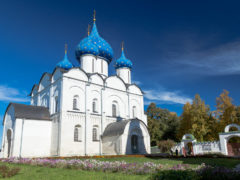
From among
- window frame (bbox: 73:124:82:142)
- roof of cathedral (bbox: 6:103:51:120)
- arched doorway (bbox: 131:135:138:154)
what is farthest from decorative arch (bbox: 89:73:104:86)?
arched doorway (bbox: 131:135:138:154)

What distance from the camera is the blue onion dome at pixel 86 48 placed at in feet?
72.3

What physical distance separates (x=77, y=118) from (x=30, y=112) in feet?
13.2

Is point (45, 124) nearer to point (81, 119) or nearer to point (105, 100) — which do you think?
point (81, 119)

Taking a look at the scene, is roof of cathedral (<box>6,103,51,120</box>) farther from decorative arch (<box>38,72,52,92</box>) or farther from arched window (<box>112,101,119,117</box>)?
arched window (<box>112,101,119,117</box>)

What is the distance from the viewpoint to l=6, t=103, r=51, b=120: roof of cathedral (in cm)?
1711

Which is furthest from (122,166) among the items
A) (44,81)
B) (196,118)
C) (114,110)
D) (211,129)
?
(211,129)

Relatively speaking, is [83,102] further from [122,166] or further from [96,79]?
[122,166]

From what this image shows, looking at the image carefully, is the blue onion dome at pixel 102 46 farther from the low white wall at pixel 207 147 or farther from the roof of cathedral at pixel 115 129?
the low white wall at pixel 207 147

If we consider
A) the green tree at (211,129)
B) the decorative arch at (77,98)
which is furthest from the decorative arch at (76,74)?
the green tree at (211,129)

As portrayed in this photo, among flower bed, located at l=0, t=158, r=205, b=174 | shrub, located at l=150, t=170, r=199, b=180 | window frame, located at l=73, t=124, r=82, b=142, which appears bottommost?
flower bed, located at l=0, t=158, r=205, b=174

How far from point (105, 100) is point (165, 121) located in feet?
47.5

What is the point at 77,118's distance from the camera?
17938mm

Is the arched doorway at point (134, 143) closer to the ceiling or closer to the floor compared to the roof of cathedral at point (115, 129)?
closer to the floor

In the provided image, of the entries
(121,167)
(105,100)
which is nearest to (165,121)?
(105,100)
